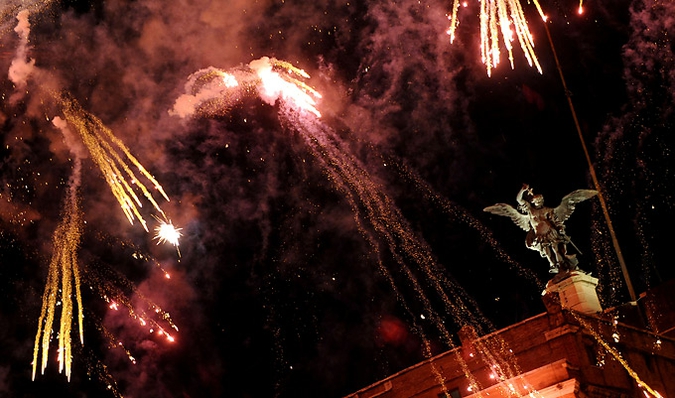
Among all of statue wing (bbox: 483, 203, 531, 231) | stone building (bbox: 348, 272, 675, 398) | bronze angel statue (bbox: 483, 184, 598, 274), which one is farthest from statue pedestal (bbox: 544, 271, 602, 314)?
statue wing (bbox: 483, 203, 531, 231)

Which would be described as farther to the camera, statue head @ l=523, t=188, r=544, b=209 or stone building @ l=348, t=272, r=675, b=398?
statue head @ l=523, t=188, r=544, b=209

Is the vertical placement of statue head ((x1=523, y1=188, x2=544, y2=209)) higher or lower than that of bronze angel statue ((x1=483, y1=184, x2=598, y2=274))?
higher

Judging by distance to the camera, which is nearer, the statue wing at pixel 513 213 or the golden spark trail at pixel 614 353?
the golden spark trail at pixel 614 353

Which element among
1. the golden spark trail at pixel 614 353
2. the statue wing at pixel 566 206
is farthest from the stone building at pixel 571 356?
the statue wing at pixel 566 206

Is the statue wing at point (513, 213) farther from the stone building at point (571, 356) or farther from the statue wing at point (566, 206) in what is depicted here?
the stone building at point (571, 356)

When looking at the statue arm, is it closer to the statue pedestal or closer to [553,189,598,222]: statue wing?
[553,189,598,222]: statue wing

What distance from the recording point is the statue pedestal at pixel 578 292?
2205cm

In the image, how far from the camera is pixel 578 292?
73.0ft

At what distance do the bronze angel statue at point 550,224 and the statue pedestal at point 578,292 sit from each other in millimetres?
568

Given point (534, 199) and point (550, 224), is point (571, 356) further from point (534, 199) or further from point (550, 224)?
point (534, 199)

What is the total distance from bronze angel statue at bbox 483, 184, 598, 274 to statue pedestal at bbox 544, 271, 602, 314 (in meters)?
0.57

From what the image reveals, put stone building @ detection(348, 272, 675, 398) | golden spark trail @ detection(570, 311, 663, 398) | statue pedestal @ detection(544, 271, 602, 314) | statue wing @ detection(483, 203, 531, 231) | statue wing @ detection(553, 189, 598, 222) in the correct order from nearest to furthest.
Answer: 1. stone building @ detection(348, 272, 675, 398)
2. golden spark trail @ detection(570, 311, 663, 398)
3. statue pedestal @ detection(544, 271, 602, 314)
4. statue wing @ detection(553, 189, 598, 222)
5. statue wing @ detection(483, 203, 531, 231)

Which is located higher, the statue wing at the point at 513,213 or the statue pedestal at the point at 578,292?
the statue wing at the point at 513,213

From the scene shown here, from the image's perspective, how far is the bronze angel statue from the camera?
76.4ft
